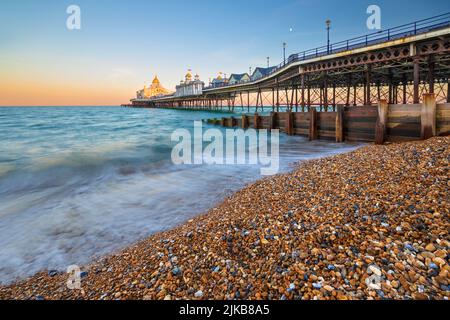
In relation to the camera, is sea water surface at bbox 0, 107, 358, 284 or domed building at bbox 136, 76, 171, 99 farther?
domed building at bbox 136, 76, 171, 99

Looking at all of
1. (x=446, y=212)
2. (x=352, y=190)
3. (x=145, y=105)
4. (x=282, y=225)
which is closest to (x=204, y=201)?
(x=282, y=225)

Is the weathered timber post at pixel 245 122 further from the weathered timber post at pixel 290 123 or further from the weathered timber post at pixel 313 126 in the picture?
the weathered timber post at pixel 313 126

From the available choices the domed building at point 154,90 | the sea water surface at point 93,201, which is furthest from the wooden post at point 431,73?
the domed building at point 154,90

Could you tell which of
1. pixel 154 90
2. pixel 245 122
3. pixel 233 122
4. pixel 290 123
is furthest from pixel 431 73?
pixel 154 90

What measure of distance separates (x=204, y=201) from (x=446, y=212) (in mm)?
5304

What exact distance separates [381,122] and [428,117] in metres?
1.98

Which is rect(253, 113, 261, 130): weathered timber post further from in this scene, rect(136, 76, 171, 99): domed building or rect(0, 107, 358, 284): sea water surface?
rect(136, 76, 171, 99): domed building

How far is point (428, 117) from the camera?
33.4 feet

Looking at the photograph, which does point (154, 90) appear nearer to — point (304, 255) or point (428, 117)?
point (428, 117)

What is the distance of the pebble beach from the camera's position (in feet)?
8.56

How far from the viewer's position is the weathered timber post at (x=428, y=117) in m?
10.1

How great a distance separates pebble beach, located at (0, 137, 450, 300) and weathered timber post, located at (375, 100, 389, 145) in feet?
24.2

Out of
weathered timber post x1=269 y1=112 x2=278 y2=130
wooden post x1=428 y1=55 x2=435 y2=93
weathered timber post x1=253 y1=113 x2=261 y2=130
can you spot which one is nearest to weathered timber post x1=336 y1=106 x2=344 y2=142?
weathered timber post x1=269 y1=112 x2=278 y2=130
